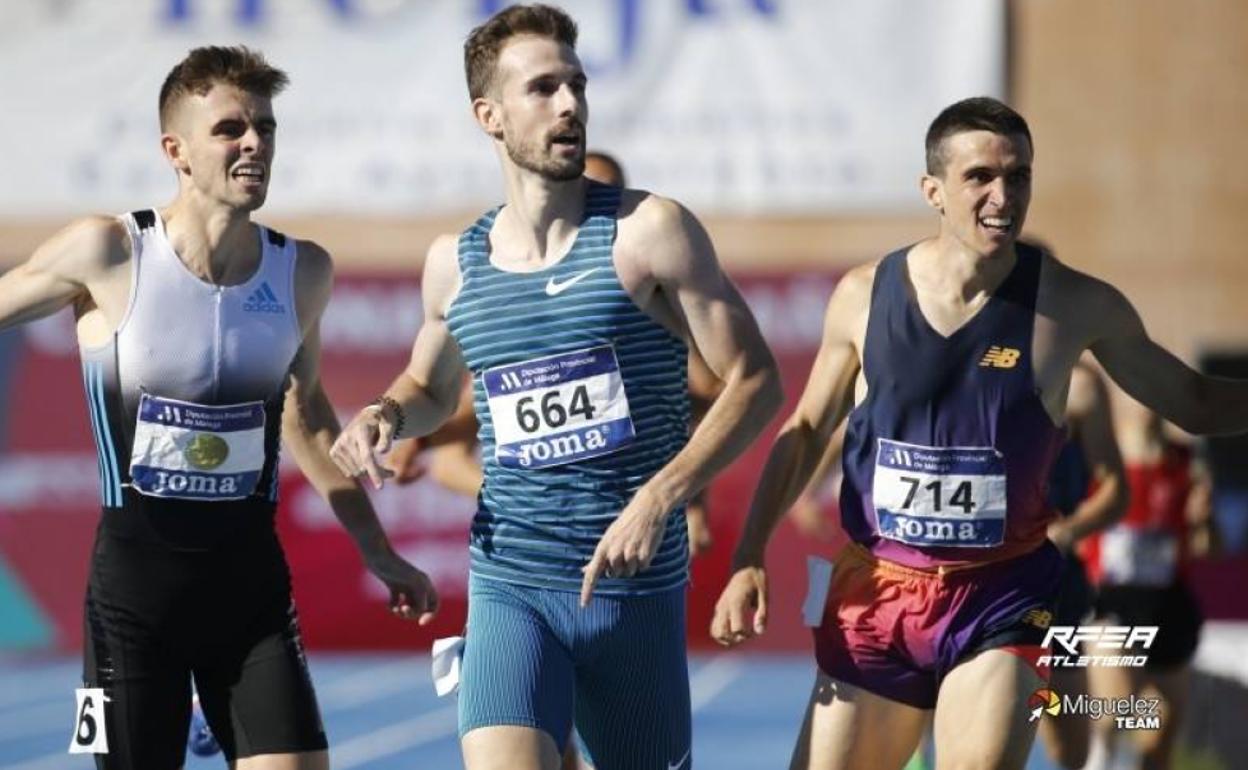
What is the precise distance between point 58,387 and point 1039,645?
8.56 metres

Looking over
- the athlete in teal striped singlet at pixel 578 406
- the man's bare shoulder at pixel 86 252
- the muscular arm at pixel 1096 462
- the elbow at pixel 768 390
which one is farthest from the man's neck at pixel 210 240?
the muscular arm at pixel 1096 462

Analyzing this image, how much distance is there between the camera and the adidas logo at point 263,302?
18.2 ft

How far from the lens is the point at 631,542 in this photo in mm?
4941

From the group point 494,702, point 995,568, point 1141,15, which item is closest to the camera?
point 494,702

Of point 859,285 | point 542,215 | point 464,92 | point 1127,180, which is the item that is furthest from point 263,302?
point 1127,180

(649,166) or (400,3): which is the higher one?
(400,3)

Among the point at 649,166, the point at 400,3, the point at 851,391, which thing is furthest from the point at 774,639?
the point at 851,391

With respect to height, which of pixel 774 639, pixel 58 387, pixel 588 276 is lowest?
pixel 774 639

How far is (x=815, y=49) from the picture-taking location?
13.0 metres

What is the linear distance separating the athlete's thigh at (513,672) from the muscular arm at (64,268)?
120 centimetres

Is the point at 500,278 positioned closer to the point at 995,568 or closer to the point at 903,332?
the point at 903,332

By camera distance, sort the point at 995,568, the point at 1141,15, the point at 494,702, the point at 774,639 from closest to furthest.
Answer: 1. the point at 494,702
2. the point at 995,568
3. the point at 774,639
4. the point at 1141,15

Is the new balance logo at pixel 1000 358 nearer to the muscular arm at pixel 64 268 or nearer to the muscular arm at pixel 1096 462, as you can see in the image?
the muscular arm at pixel 64 268

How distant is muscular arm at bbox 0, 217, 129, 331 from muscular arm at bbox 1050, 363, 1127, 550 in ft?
11.5
